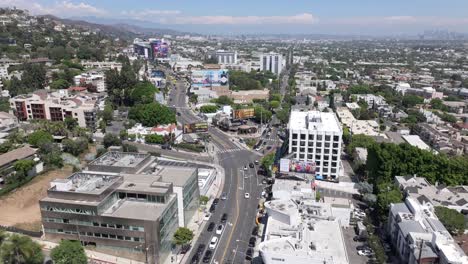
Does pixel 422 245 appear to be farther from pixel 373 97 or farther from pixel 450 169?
→ pixel 373 97

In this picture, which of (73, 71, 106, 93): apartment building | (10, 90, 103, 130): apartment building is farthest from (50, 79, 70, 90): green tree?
(10, 90, 103, 130): apartment building

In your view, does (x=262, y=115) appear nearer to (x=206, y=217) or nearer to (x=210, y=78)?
(x=210, y=78)

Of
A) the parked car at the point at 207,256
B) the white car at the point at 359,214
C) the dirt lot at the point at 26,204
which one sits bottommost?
the white car at the point at 359,214

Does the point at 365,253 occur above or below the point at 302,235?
below

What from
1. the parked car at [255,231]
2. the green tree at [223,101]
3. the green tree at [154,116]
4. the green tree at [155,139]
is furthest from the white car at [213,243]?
the green tree at [223,101]

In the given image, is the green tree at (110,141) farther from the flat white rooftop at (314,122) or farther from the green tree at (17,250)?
the green tree at (17,250)

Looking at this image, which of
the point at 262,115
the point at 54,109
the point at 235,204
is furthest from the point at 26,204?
the point at 262,115
